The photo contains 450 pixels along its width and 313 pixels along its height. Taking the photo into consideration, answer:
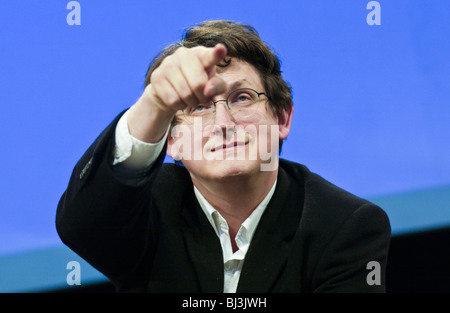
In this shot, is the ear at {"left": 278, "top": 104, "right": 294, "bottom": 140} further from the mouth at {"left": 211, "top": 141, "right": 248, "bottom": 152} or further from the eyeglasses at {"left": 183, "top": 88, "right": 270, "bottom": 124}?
the mouth at {"left": 211, "top": 141, "right": 248, "bottom": 152}

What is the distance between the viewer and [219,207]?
1206 millimetres

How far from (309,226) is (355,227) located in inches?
3.3

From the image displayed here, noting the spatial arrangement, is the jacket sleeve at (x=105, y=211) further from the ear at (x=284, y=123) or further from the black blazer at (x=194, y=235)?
the ear at (x=284, y=123)

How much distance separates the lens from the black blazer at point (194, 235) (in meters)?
0.98

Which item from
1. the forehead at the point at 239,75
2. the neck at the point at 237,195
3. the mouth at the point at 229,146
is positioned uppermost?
the forehead at the point at 239,75

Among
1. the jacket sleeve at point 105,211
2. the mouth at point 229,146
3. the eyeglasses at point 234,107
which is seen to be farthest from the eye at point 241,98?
the jacket sleeve at point 105,211

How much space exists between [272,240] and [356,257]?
0.15 metres

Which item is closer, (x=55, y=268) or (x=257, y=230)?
(x=257, y=230)

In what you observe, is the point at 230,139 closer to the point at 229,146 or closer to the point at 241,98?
the point at 229,146

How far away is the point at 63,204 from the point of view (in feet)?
3.39

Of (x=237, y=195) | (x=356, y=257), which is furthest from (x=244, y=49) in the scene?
(x=356, y=257)

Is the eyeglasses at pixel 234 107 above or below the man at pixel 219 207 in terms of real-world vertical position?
above
